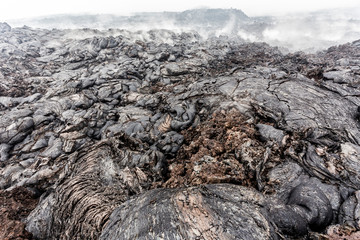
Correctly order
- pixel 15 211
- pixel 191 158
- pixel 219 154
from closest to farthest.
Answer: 1. pixel 15 211
2. pixel 219 154
3. pixel 191 158

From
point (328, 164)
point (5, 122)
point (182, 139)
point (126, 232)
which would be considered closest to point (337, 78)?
point (328, 164)

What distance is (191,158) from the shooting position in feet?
35.7

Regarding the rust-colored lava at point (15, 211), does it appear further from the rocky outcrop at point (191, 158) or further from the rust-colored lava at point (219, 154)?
the rust-colored lava at point (219, 154)

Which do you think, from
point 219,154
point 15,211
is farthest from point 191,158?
point 15,211

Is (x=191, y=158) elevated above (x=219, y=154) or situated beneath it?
situated beneath

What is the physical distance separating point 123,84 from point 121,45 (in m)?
22.4

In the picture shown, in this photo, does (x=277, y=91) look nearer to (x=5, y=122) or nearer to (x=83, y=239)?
(x=83, y=239)

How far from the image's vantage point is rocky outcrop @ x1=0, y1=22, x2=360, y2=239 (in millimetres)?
6125

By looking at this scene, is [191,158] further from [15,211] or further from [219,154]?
[15,211]

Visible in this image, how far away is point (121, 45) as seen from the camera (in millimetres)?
40969

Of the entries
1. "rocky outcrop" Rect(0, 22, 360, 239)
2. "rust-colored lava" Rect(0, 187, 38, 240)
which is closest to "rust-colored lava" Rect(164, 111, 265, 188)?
"rocky outcrop" Rect(0, 22, 360, 239)

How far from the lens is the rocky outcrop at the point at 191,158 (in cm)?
612

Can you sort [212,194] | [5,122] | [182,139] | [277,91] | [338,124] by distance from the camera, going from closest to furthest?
1. [212,194]
2. [338,124]
3. [182,139]
4. [277,91]
5. [5,122]

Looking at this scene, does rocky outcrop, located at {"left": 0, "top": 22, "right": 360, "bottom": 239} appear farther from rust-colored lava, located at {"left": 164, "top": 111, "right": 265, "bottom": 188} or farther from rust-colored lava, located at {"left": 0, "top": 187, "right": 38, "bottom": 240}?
rust-colored lava, located at {"left": 0, "top": 187, "right": 38, "bottom": 240}
